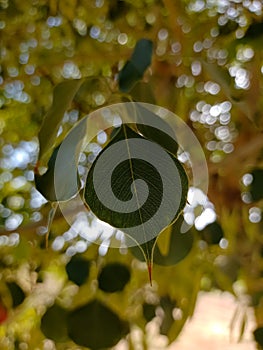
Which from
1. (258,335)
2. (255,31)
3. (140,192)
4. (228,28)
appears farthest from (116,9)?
(140,192)

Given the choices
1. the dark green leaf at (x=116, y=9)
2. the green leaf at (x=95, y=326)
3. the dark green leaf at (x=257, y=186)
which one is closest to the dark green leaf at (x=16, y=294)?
the green leaf at (x=95, y=326)

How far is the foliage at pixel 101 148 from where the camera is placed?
47 centimetres

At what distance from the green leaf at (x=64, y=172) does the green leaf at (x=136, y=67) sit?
0.20 feet

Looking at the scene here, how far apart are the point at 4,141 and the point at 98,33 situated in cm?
22

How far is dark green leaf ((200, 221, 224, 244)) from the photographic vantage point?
1.78 feet

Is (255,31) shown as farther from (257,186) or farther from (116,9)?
(116,9)

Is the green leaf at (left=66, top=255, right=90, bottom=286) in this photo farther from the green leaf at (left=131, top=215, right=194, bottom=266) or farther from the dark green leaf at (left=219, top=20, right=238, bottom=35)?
the dark green leaf at (left=219, top=20, right=238, bottom=35)

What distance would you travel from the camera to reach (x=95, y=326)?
43cm

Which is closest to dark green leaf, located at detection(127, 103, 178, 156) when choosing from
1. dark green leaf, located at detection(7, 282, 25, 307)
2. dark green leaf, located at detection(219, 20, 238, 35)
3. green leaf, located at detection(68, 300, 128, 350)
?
green leaf, located at detection(68, 300, 128, 350)

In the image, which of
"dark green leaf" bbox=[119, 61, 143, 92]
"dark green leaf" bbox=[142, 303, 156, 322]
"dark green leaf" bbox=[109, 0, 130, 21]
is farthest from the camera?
"dark green leaf" bbox=[109, 0, 130, 21]

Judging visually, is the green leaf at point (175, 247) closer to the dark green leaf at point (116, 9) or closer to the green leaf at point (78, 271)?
the green leaf at point (78, 271)

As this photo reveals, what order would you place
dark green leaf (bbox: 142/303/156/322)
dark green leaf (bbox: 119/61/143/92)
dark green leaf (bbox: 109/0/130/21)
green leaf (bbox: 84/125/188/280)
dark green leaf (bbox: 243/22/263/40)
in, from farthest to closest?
dark green leaf (bbox: 109/0/130/21) < dark green leaf (bbox: 142/303/156/322) < dark green leaf (bbox: 243/22/263/40) < dark green leaf (bbox: 119/61/143/92) < green leaf (bbox: 84/125/188/280)

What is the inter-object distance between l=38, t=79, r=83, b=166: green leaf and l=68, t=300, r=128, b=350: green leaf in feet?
0.46

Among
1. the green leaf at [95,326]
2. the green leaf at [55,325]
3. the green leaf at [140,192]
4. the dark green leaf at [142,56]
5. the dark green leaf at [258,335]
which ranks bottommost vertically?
the dark green leaf at [258,335]
